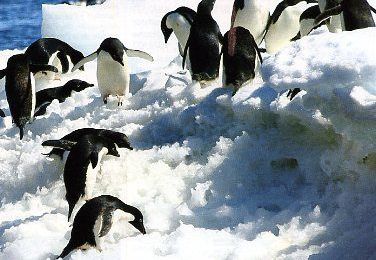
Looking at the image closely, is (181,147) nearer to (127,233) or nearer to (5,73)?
(127,233)

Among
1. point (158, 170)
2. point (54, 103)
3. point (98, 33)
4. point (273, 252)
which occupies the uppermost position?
point (273, 252)

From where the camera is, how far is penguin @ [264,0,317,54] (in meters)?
7.31

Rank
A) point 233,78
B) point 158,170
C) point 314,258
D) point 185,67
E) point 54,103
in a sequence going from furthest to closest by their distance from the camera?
point 185,67
point 54,103
point 233,78
point 158,170
point 314,258

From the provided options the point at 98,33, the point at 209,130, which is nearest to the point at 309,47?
the point at 209,130

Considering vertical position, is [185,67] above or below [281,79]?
below

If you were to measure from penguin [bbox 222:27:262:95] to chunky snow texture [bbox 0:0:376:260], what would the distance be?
0.21m

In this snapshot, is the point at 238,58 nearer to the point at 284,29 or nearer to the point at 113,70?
the point at 113,70

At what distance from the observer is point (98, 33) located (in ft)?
34.6

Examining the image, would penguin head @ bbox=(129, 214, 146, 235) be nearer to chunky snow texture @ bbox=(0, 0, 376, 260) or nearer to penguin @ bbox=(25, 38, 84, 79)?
chunky snow texture @ bbox=(0, 0, 376, 260)

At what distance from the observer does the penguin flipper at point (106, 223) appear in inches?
150

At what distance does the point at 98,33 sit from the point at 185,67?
3.88 metres

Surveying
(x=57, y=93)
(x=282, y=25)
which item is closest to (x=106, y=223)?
(x=57, y=93)

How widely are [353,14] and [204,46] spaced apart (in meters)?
1.14

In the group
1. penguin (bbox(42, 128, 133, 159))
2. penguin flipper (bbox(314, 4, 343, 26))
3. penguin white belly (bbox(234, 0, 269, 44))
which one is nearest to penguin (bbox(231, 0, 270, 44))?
penguin white belly (bbox(234, 0, 269, 44))
